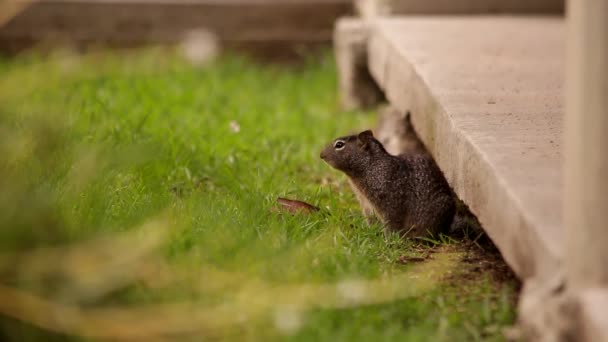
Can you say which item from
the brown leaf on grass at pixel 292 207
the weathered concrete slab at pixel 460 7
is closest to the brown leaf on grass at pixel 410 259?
the brown leaf on grass at pixel 292 207

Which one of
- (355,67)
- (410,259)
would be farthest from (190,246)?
(355,67)

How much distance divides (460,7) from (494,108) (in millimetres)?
3005

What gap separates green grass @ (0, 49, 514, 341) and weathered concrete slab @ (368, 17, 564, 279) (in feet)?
1.16

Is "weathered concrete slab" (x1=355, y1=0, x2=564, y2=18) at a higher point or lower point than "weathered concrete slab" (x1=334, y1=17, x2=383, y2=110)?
higher

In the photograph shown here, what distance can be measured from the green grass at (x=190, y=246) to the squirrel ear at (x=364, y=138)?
1.09 ft

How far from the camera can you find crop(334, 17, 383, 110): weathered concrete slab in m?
6.80

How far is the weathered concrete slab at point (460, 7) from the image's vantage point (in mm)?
7059

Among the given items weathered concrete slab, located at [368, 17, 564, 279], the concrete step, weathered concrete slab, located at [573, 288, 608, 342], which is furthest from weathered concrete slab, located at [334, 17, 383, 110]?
weathered concrete slab, located at [573, 288, 608, 342]

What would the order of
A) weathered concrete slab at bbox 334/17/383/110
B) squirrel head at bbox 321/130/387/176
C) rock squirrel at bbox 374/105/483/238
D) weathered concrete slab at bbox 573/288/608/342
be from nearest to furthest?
weathered concrete slab at bbox 573/288/608/342 < squirrel head at bbox 321/130/387/176 < rock squirrel at bbox 374/105/483/238 < weathered concrete slab at bbox 334/17/383/110

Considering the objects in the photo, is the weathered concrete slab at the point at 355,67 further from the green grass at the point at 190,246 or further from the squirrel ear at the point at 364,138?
the squirrel ear at the point at 364,138

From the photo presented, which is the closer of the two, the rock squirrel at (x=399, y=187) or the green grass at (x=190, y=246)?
the green grass at (x=190, y=246)

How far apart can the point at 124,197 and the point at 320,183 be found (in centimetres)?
136

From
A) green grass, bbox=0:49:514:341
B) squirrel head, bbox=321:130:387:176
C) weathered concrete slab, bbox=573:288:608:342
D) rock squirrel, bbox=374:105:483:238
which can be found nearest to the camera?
weathered concrete slab, bbox=573:288:608:342

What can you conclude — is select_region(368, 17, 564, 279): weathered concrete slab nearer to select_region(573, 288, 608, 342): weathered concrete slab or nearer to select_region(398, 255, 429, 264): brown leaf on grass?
select_region(573, 288, 608, 342): weathered concrete slab
